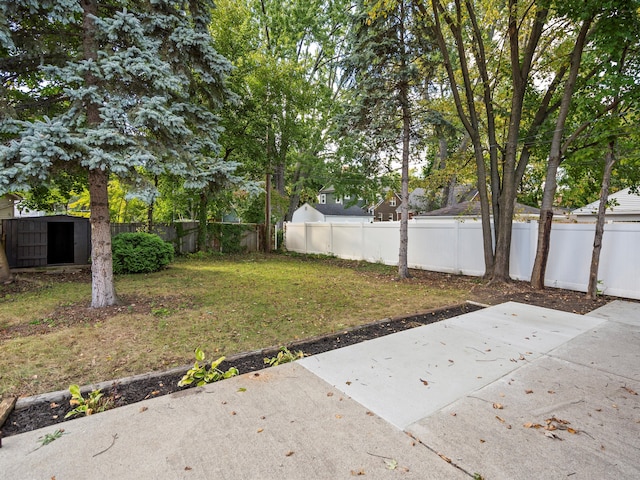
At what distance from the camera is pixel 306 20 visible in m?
15.0

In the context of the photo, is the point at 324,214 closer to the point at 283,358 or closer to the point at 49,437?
the point at 283,358

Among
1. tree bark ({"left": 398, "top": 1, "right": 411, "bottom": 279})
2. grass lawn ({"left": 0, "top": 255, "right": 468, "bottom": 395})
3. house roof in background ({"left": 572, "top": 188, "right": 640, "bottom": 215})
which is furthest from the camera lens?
house roof in background ({"left": 572, "top": 188, "right": 640, "bottom": 215})

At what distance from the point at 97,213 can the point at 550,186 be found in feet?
27.5

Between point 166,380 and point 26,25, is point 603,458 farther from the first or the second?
point 26,25

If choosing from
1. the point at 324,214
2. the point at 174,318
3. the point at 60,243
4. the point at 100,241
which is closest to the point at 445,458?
the point at 174,318

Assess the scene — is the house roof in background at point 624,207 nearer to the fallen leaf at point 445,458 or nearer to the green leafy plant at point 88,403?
the fallen leaf at point 445,458

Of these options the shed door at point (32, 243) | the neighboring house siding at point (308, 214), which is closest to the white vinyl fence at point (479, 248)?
the shed door at point (32, 243)

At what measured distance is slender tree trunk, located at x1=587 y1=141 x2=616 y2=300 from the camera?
598 centimetres

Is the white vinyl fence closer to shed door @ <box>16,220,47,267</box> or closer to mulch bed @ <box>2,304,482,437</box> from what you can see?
mulch bed @ <box>2,304,482,437</box>

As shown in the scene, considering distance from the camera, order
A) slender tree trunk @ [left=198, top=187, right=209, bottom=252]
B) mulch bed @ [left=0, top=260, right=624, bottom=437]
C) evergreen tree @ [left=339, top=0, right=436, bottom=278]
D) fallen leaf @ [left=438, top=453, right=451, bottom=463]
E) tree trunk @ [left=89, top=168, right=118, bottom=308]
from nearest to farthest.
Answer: fallen leaf @ [left=438, top=453, right=451, bottom=463], mulch bed @ [left=0, top=260, right=624, bottom=437], tree trunk @ [left=89, top=168, right=118, bottom=308], evergreen tree @ [left=339, top=0, right=436, bottom=278], slender tree trunk @ [left=198, top=187, right=209, bottom=252]

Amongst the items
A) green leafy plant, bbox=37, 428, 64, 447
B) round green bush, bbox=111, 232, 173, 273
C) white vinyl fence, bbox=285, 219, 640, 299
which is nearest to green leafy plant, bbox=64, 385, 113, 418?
green leafy plant, bbox=37, 428, 64, 447

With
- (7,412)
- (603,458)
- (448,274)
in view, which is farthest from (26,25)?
(448,274)

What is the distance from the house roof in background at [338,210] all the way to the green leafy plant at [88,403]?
93.0ft

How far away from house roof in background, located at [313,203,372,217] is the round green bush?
869 inches
